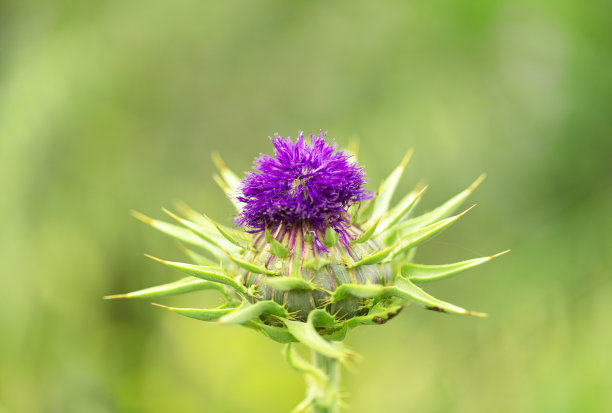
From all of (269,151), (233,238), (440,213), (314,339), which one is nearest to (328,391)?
(314,339)

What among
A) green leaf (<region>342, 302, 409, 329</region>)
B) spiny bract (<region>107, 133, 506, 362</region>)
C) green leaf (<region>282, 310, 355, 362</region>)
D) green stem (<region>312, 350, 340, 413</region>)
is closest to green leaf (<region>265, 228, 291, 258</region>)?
spiny bract (<region>107, 133, 506, 362</region>)

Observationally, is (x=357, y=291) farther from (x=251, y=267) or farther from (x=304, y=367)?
(x=251, y=267)

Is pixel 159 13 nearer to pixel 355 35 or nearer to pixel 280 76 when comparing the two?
pixel 280 76

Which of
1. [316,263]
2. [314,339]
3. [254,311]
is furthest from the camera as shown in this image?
[316,263]

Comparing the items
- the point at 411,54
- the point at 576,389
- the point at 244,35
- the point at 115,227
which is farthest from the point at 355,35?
the point at 576,389

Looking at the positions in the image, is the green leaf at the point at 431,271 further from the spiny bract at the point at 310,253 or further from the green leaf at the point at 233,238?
the green leaf at the point at 233,238

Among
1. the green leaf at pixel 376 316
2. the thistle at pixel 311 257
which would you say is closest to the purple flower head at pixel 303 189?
the thistle at pixel 311 257

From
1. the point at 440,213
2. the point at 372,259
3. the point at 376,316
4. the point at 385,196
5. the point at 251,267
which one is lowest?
the point at 376,316
